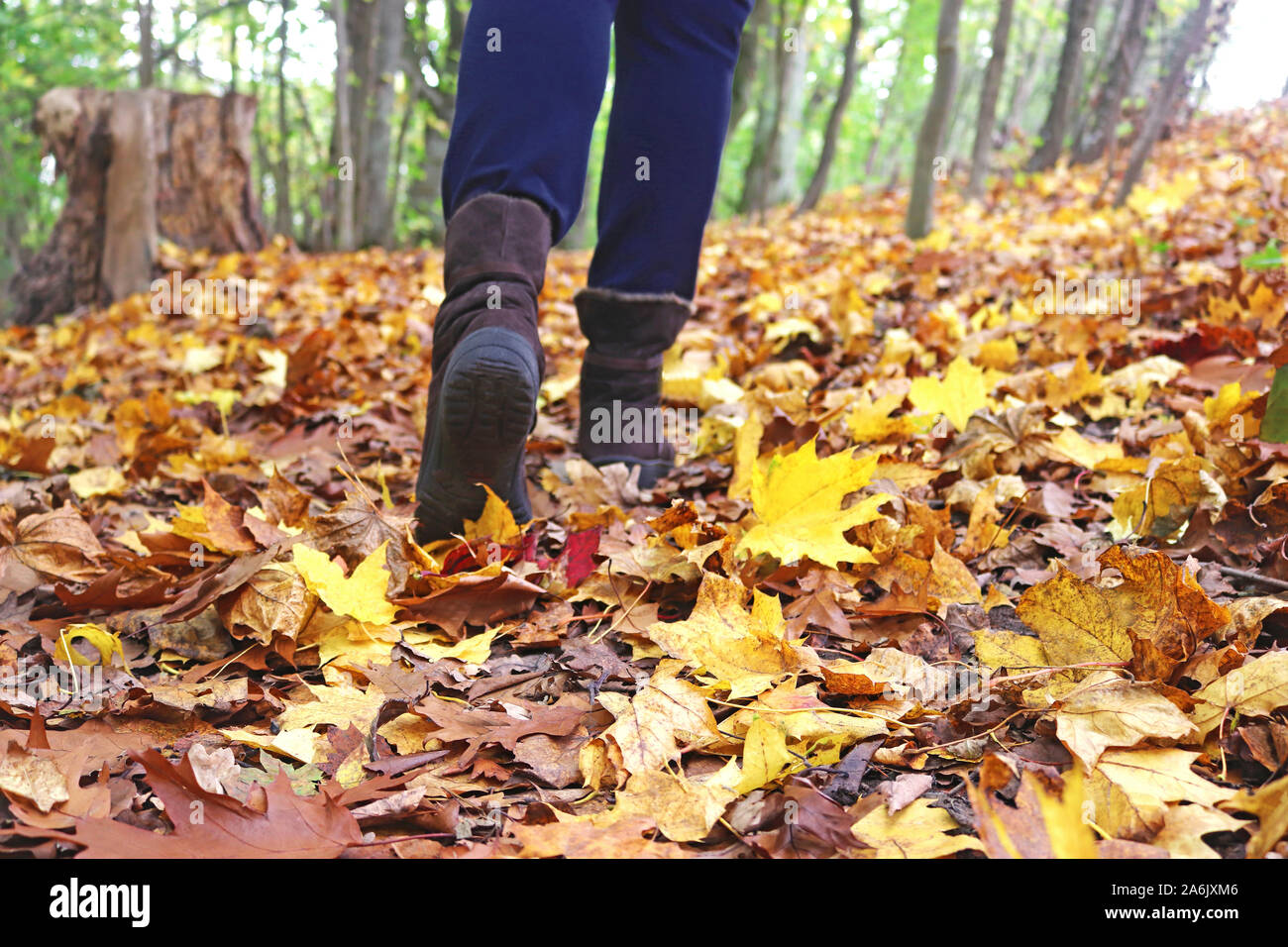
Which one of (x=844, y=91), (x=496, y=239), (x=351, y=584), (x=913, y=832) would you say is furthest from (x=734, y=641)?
(x=844, y=91)

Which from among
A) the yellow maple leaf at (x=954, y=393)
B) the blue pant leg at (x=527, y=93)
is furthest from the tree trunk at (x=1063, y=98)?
the blue pant leg at (x=527, y=93)

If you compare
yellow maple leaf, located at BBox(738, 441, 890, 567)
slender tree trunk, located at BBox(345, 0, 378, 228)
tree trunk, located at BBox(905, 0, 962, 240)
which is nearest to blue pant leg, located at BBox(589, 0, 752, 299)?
yellow maple leaf, located at BBox(738, 441, 890, 567)

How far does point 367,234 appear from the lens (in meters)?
9.27

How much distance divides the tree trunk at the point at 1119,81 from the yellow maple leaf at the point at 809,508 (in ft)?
23.7

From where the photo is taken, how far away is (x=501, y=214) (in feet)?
4.55

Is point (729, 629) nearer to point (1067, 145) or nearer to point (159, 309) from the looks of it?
point (159, 309)

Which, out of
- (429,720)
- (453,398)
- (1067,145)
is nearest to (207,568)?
(453,398)

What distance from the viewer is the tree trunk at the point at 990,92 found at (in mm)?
6777

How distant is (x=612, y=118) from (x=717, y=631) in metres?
1.10

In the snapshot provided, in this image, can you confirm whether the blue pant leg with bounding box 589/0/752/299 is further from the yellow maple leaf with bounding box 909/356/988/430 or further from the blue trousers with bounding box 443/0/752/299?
the yellow maple leaf with bounding box 909/356/988/430

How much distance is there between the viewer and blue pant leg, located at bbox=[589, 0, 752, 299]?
5.23 ft

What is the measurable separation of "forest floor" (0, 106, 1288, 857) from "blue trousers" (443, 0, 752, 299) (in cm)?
44

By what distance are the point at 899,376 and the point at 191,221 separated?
6.23 metres

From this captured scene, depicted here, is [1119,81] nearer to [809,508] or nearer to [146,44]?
[809,508]
